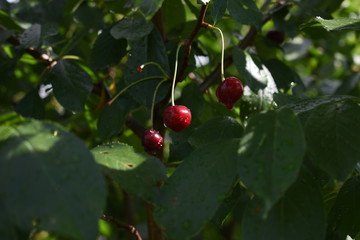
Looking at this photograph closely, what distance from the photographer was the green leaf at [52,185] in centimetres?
58

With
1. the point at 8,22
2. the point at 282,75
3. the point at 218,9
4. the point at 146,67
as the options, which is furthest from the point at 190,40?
the point at 8,22

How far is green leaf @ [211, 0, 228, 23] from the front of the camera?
106 cm

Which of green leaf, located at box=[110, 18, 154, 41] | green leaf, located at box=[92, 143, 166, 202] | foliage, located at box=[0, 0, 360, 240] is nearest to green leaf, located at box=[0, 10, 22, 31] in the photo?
foliage, located at box=[0, 0, 360, 240]

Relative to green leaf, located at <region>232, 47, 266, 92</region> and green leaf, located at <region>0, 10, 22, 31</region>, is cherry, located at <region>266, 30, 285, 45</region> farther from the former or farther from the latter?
green leaf, located at <region>0, 10, 22, 31</region>

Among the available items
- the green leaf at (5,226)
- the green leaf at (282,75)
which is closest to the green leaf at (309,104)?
the green leaf at (5,226)

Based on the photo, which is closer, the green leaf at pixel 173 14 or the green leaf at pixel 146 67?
the green leaf at pixel 146 67

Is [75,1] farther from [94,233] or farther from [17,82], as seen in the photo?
[94,233]

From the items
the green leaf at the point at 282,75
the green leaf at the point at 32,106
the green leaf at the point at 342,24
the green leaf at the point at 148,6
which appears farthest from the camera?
the green leaf at the point at 282,75

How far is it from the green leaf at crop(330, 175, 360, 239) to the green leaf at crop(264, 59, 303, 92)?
607 mm

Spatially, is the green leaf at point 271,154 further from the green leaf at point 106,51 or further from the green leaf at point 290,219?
the green leaf at point 106,51

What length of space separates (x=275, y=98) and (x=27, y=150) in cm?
56

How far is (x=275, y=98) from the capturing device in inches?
41.4

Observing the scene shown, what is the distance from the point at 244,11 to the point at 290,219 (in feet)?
2.04

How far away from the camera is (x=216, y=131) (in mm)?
1027
